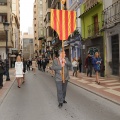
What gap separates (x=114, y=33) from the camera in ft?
61.2

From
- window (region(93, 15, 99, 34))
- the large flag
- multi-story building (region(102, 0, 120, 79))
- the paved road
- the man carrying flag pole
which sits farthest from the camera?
window (region(93, 15, 99, 34))

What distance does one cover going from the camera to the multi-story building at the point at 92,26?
832 inches

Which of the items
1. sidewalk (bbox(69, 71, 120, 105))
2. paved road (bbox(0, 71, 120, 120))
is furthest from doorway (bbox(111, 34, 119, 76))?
paved road (bbox(0, 71, 120, 120))

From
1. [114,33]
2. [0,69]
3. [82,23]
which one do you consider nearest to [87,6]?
[82,23]

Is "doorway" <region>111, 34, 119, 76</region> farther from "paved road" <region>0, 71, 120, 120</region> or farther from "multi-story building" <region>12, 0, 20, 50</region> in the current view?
"multi-story building" <region>12, 0, 20, 50</region>

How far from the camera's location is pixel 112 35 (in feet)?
62.8

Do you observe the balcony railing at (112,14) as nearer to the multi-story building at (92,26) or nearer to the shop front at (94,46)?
the multi-story building at (92,26)

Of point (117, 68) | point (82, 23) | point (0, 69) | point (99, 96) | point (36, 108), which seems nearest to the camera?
point (36, 108)

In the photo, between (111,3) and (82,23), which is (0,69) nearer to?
(111,3)

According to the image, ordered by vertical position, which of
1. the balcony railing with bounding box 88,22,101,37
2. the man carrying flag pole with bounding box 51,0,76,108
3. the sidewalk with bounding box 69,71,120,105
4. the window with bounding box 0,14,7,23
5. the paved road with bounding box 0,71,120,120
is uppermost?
the window with bounding box 0,14,7,23

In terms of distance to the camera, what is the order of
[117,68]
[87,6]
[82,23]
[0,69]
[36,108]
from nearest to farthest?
1. [36,108]
2. [0,69]
3. [117,68]
4. [87,6]
5. [82,23]

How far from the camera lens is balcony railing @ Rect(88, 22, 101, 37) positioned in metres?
21.7

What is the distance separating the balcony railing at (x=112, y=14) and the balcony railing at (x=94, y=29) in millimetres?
1986

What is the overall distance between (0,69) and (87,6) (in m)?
12.6
